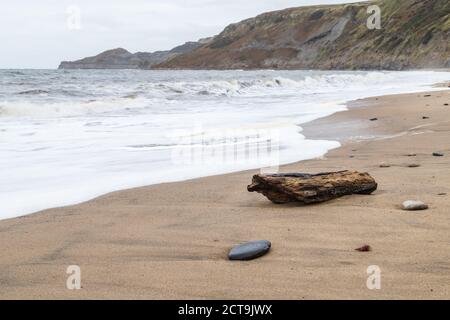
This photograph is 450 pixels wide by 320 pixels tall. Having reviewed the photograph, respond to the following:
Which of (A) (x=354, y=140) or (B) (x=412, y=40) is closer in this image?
(A) (x=354, y=140)

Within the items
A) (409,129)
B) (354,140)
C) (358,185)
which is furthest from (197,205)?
(409,129)

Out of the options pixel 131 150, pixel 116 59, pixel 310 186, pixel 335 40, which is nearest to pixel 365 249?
pixel 310 186

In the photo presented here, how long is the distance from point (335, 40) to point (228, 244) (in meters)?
92.2

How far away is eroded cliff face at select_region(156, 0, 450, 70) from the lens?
67125 mm

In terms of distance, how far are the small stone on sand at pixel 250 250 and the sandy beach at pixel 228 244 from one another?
0.16 ft

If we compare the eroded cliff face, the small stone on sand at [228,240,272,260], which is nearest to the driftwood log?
the small stone on sand at [228,240,272,260]

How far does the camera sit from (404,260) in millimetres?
2641

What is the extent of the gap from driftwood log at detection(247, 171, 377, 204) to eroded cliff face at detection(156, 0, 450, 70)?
5901 cm

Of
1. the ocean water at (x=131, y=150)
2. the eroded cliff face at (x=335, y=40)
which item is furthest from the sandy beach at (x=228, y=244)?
the eroded cliff face at (x=335, y=40)

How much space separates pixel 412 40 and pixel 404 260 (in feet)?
235

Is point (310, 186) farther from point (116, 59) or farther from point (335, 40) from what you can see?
point (116, 59)

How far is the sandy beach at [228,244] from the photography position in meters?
2.43

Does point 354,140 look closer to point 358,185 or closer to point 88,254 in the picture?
point 358,185
